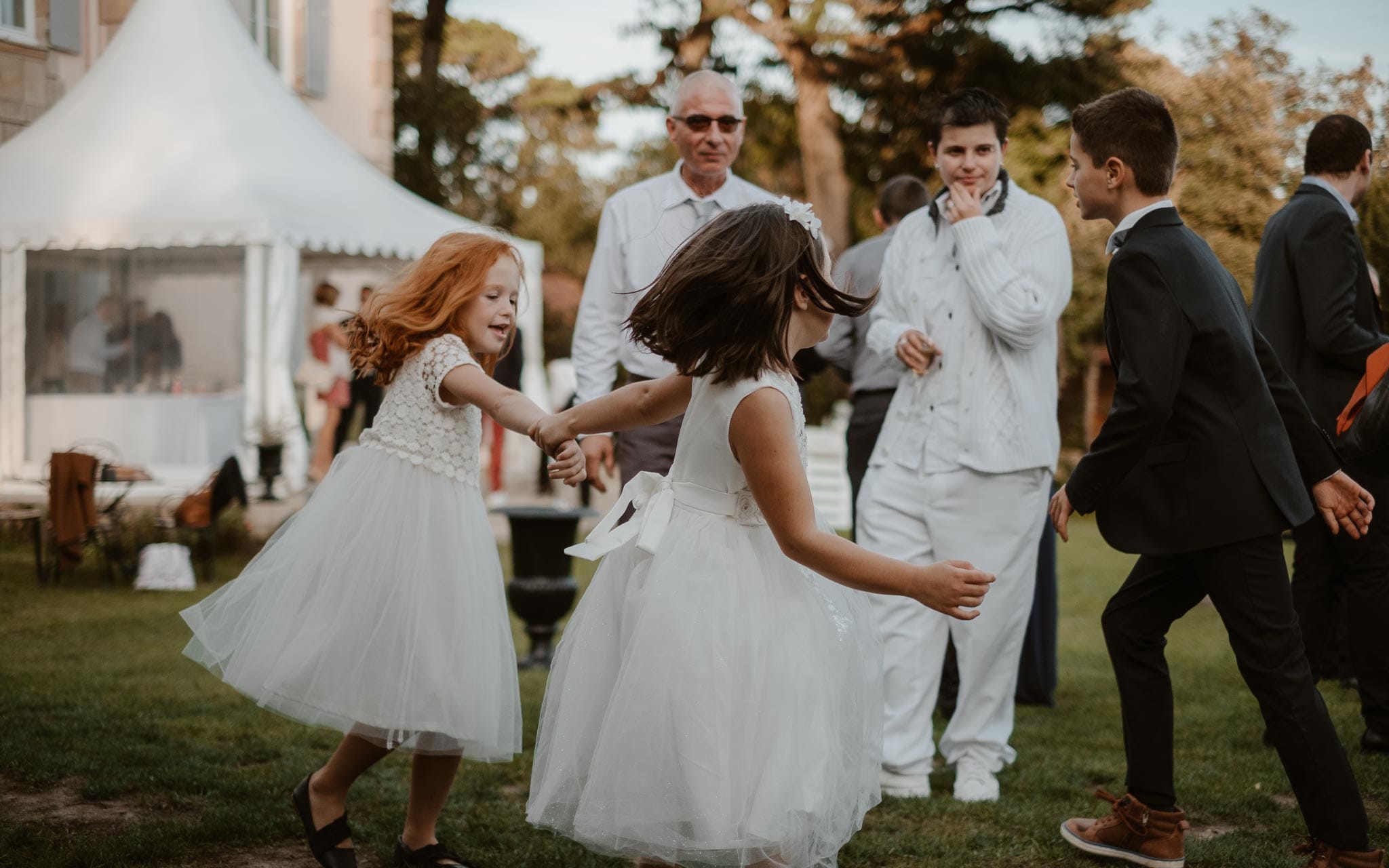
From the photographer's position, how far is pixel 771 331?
283 cm

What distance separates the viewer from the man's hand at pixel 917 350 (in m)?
4.60

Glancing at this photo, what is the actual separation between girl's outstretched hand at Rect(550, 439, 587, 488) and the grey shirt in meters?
2.87

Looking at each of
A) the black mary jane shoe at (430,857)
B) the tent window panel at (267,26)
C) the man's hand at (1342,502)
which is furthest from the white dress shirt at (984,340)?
the tent window panel at (267,26)

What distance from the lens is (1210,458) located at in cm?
338

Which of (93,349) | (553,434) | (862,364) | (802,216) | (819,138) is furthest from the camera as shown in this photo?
(819,138)

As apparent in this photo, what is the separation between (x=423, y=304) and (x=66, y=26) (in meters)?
3.57

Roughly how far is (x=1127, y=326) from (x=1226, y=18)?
4.28m

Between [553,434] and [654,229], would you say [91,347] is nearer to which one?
[654,229]

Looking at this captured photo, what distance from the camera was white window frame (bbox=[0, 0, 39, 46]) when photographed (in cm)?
517

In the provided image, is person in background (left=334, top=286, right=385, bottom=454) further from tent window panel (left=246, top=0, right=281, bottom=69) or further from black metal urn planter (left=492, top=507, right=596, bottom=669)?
black metal urn planter (left=492, top=507, right=596, bottom=669)

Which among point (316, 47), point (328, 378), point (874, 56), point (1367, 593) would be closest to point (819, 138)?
point (874, 56)

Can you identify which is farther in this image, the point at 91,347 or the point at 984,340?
the point at 91,347

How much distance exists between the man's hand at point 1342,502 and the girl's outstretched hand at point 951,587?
1.50 meters

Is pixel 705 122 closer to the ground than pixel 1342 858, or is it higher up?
higher up
